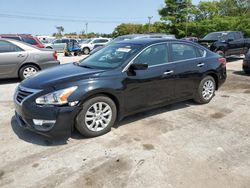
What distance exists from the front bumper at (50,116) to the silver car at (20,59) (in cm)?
491

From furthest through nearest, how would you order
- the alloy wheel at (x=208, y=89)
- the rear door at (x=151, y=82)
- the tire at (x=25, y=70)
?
1. the tire at (x=25, y=70)
2. the alloy wheel at (x=208, y=89)
3. the rear door at (x=151, y=82)

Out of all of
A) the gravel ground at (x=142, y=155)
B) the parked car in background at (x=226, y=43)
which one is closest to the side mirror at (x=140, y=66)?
the gravel ground at (x=142, y=155)

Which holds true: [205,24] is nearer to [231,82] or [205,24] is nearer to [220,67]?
[231,82]

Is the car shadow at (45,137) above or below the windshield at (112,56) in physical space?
below

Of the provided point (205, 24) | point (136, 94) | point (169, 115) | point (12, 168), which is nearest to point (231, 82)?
point (169, 115)

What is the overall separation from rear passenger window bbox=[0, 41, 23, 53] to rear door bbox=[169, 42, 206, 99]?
5.40m

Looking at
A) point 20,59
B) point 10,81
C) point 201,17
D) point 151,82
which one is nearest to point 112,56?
point 151,82

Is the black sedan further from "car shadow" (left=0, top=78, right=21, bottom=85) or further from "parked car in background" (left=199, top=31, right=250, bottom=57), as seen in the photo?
"parked car in background" (left=199, top=31, right=250, bottom=57)

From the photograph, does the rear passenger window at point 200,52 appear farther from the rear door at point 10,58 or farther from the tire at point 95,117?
the rear door at point 10,58

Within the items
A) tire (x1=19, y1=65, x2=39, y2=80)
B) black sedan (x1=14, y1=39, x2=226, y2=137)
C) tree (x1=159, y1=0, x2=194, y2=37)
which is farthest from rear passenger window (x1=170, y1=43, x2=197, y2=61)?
tree (x1=159, y1=0, x2=194, y2=37)

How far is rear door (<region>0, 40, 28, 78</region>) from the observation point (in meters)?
8.18

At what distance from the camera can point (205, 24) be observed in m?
38.3

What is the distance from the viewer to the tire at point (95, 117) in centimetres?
399

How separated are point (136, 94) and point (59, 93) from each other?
1.36 meters
